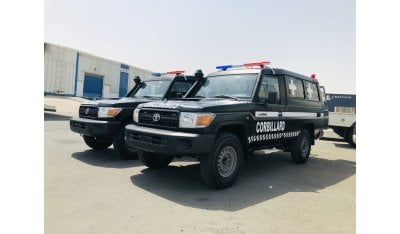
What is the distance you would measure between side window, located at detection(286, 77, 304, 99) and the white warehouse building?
1371 cm

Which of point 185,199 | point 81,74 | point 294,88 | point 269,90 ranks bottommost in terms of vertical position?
point 185,199

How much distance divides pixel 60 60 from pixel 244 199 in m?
15.7

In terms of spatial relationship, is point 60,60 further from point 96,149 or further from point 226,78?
point 226,78

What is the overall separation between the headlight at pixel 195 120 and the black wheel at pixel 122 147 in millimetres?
2418

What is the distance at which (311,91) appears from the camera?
8.15 m

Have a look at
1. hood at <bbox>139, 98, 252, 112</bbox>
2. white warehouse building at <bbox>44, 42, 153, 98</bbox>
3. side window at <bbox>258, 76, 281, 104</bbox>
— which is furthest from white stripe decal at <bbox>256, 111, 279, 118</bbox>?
white warehouse building at <bbox>44, 42, 153, 98</bbox>

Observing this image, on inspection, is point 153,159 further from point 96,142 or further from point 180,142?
point 96,142

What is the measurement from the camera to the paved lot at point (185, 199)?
11.8ft

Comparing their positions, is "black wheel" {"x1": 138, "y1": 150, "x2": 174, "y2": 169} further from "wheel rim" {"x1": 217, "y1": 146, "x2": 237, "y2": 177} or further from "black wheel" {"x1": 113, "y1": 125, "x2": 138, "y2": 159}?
"wheel rim" {"x1": 217, "y1": 146, "x2": 237, "y2": 177}

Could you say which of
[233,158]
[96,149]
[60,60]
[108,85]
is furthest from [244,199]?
[108,85]

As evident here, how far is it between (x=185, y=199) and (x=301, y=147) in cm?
401

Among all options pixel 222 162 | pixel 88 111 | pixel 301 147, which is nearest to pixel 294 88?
pixel 301 147

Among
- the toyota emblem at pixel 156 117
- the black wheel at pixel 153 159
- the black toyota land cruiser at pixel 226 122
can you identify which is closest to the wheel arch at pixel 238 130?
the black toyota land cruiser at pixel 226 122

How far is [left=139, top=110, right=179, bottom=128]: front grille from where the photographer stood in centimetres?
489
